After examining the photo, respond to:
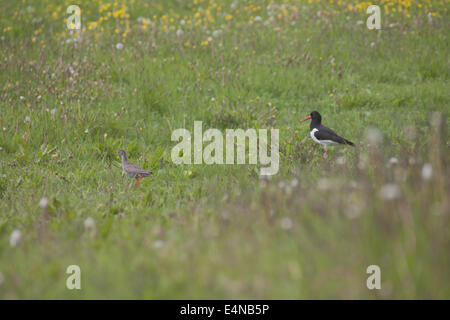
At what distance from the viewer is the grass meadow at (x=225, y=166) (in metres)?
2.68

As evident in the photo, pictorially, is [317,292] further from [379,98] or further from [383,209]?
[379,98]

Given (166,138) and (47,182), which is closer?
(47,182)

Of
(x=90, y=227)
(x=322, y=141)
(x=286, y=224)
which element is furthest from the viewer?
(x=322, y=141)

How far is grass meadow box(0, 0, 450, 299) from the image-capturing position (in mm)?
2680

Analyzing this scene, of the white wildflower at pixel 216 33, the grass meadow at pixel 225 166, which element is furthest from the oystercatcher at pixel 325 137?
the white wildflower at pixel 216 33

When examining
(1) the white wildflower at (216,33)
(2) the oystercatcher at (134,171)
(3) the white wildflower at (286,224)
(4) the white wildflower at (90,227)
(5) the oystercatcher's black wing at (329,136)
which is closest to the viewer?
(3) the white wildflower at (286,224)

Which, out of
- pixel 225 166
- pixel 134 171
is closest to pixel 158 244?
pixel 134 171

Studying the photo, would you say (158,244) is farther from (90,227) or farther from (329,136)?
(329,136)

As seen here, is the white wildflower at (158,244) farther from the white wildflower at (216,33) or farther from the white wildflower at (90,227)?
the white wildflower at (216,33)

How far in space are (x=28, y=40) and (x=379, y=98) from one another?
7.80m

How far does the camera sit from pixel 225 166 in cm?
602

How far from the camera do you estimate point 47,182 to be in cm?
527

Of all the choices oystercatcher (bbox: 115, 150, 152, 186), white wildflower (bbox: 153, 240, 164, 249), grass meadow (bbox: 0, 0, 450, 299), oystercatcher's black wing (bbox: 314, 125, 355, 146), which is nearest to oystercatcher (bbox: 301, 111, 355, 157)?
oystercatcher's black wing (bbox: 314, 125, 355, 146)
